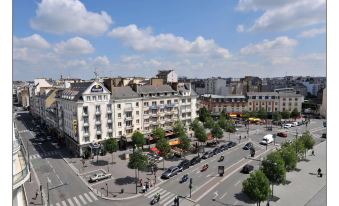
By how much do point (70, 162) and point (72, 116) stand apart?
15.0 ft

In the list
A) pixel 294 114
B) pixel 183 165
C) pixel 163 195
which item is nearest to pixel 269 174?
pixel 163 195

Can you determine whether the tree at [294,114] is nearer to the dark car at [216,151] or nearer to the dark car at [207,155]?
the dark car at [216,151]

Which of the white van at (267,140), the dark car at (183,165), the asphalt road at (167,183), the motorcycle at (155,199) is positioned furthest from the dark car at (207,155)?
the motorcycle at (155,199)

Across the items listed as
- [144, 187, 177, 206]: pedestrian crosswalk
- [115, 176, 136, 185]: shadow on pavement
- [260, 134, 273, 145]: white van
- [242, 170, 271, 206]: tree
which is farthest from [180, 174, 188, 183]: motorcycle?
[260, 134, 273, 145]: white van

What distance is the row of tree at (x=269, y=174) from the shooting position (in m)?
12.6

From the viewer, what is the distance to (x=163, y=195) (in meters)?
15.6

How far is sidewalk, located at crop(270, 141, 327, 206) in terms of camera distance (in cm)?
1402

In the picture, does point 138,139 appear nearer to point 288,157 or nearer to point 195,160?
point 195,160

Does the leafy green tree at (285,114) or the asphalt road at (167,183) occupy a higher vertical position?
the leafy green tree at (285,114)

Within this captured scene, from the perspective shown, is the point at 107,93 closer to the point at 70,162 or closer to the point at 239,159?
the point at 70,162

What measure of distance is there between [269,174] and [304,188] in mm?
3005

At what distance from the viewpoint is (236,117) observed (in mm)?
44188

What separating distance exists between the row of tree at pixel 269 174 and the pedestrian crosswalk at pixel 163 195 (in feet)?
14.6

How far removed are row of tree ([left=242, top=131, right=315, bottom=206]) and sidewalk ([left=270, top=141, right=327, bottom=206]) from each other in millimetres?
795
